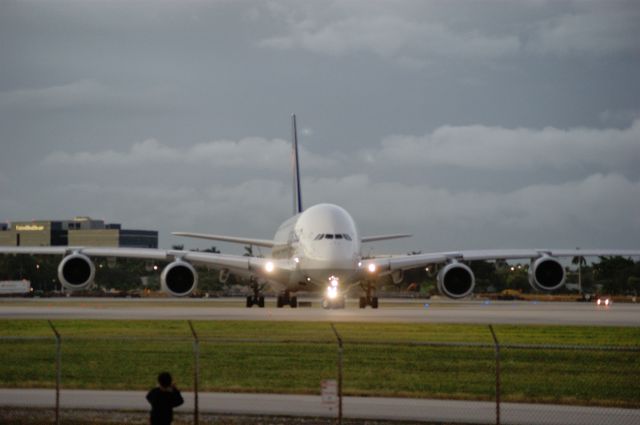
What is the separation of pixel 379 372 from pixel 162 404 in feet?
36.1

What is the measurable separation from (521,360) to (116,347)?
10.9m

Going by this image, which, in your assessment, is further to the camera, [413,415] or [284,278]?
[284,278]

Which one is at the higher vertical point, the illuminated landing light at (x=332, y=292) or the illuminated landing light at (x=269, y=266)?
the illuminated landing light at (x=269, y=266)

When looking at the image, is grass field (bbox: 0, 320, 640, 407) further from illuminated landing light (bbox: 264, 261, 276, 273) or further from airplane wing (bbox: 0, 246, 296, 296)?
illuminated landing light (bbox: 264, 261, 276, 273)

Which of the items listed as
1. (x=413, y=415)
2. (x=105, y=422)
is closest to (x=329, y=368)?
(x=413, y=415)

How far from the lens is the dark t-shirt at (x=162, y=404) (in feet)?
49.1

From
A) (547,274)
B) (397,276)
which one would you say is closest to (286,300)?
(397,276)

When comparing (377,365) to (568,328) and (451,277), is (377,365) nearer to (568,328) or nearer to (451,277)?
Result: (568,328)

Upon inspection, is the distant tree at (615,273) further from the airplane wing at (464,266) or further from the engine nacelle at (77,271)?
the engine nacelle at (77,271)

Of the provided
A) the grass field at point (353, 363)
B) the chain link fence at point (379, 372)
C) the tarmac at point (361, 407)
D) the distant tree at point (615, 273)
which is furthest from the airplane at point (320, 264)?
the distant tree at point (615, 273)

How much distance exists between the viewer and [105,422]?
18344mm

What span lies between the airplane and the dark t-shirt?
3670 cm

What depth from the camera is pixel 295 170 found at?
272 ft

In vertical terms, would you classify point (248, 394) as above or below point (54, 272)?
below
